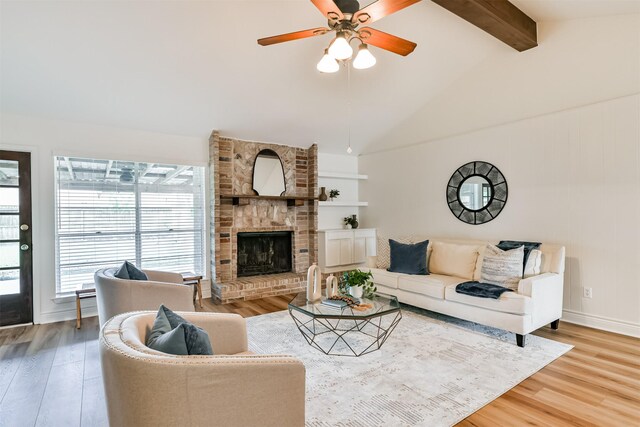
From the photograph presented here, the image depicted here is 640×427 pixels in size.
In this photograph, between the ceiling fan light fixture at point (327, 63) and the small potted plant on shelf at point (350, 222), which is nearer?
the ceiling fan light fixture at point (327, 63)

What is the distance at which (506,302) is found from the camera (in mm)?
3258

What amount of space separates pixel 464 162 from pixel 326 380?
3.69 metres

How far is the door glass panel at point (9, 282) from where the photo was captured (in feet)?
12.5

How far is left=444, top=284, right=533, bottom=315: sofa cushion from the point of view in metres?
3.17

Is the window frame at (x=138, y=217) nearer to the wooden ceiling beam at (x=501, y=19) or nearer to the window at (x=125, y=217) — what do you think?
the window at (x=125, y=217)

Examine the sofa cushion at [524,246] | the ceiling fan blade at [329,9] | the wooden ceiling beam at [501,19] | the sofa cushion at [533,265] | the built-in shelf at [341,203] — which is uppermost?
the wooden ceiling beam at [501,19]

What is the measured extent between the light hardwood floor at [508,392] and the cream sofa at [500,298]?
1.20 feet

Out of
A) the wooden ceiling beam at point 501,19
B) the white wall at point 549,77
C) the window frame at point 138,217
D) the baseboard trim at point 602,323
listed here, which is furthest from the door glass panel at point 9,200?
the baseboard trim at point 602,323

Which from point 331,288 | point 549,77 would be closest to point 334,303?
point 331,288

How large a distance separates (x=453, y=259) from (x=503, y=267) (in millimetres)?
814

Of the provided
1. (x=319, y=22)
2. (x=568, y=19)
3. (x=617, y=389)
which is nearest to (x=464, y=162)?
(x=568, y=19)

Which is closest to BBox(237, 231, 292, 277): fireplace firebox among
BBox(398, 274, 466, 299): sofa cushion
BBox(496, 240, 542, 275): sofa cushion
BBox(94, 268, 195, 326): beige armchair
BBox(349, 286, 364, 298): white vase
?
BBox(398, 274, 466, 299): sofa cushion

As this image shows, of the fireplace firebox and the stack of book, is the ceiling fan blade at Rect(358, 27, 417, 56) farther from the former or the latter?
the fireplace firebox

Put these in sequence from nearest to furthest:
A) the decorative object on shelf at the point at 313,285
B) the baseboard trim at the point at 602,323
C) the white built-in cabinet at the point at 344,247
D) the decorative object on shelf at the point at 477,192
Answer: the decorative object on shelf at the point at 313,285 → the baseboard trim at the point at 602,323 → the decorative object on shelf at the point at 477,192 → the white built-in cabinet at the point at 344,247
